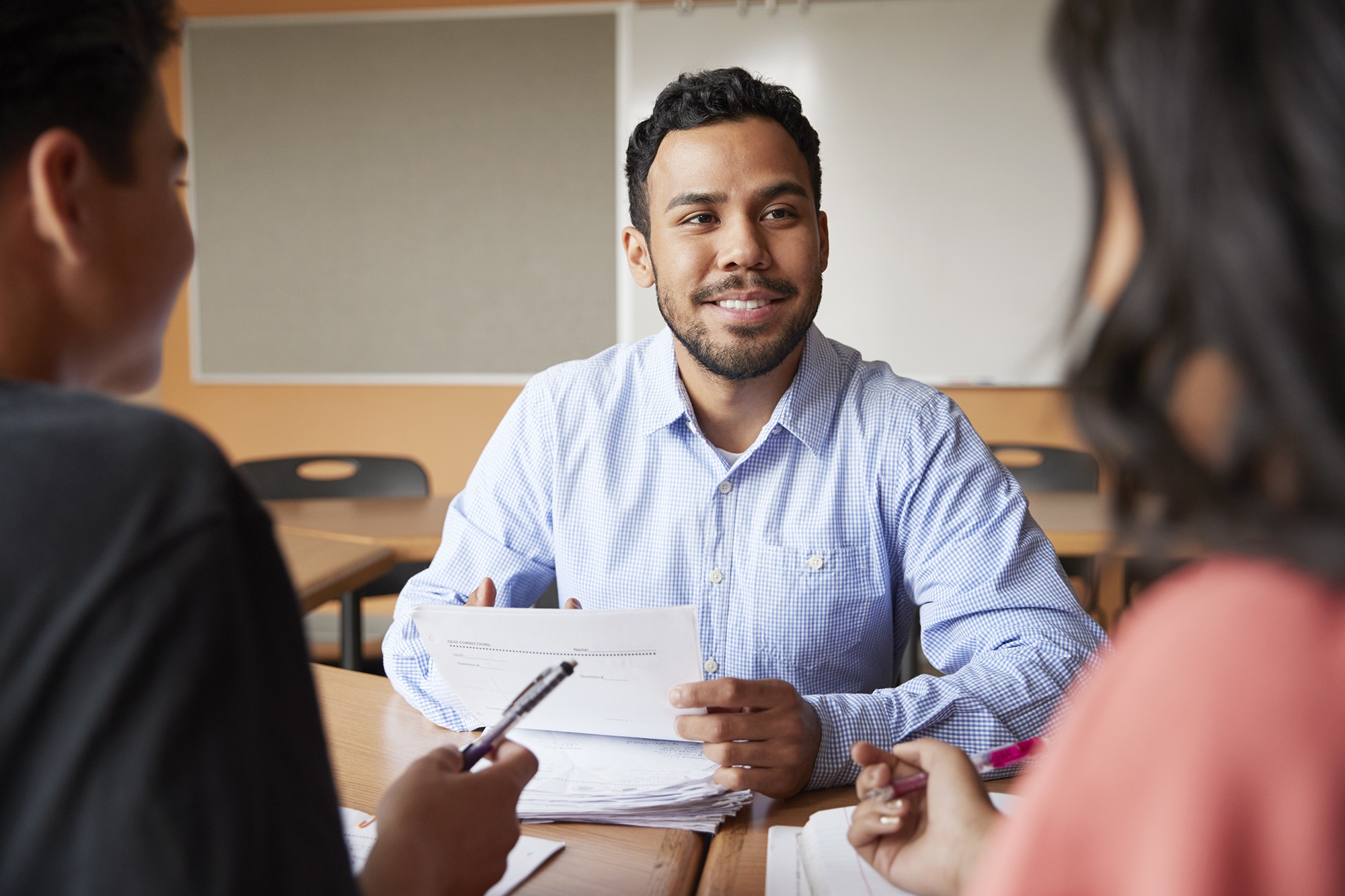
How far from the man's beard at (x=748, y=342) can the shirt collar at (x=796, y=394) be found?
5 centimetres

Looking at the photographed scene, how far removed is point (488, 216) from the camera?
3.86 m

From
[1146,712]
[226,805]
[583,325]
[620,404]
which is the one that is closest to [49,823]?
[226,805]

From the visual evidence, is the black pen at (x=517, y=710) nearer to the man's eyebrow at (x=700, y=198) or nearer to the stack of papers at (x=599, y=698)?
the stack of papers at (x=599, y=698)

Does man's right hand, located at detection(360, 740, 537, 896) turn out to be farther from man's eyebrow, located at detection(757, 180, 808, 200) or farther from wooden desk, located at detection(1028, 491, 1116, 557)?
wooden desk, located at detection(1028, 491, 1116, 557)

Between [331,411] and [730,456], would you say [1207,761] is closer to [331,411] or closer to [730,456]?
[730,456]

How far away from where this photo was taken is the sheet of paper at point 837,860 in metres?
0.80

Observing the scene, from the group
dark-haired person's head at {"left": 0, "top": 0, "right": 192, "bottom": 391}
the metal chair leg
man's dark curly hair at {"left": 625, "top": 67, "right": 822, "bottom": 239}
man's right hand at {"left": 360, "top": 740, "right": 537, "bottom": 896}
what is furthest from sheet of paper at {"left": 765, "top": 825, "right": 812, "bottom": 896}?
the metal chair leg

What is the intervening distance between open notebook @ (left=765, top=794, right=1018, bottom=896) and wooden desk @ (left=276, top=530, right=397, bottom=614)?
122cm

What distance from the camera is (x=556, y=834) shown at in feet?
2.99

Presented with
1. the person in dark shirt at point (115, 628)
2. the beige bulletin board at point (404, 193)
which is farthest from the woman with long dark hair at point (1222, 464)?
the beige bulletin board at point (404, 193)

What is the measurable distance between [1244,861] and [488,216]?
3.79 metres

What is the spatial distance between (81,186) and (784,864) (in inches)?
28.6

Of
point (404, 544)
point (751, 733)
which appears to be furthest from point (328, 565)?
point (751, 733)

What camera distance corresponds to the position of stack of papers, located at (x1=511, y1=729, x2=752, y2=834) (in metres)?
0.93
